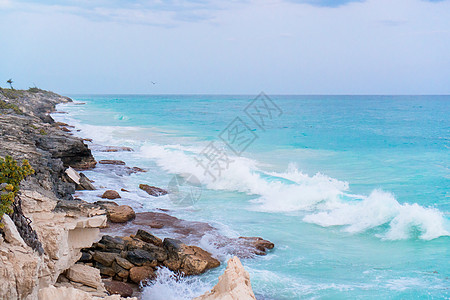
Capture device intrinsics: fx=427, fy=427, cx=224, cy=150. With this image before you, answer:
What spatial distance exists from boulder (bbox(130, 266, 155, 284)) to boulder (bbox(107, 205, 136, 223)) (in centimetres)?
390

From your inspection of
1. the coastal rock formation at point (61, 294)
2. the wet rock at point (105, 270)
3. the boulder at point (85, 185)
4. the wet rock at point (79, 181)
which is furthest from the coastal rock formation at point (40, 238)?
the boulder at point (85, 185)

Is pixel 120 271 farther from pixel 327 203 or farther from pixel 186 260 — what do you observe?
pixel 327 203

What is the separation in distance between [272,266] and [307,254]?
177 cm


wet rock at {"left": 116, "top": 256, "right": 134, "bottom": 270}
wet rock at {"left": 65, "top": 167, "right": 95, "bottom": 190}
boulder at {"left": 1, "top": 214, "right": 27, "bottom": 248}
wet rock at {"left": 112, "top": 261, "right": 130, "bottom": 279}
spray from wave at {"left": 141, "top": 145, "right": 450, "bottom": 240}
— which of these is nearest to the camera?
boulder at {"left": 1, "top": 214, "right": 27, "bottom": 248}

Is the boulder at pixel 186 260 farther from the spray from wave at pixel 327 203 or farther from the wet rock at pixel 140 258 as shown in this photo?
the spray from wave at pixel 327 203

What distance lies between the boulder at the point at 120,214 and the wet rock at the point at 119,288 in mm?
4273

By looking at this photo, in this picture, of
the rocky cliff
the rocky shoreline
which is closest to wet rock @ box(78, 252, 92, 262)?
the rocky shoreline

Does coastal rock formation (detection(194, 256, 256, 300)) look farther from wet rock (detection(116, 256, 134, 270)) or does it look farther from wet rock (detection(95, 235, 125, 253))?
wet rock (detection(95, 235, 125, 253))

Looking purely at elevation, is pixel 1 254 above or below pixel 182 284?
above

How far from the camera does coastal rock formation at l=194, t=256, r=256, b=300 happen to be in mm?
5622

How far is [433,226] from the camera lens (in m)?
15.8

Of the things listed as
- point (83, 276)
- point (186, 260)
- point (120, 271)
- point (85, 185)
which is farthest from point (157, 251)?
point (85, 185)

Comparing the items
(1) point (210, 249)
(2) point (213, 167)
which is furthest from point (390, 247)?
(2) point (213, 167)

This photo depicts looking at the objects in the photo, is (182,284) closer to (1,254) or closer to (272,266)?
(272,266)
